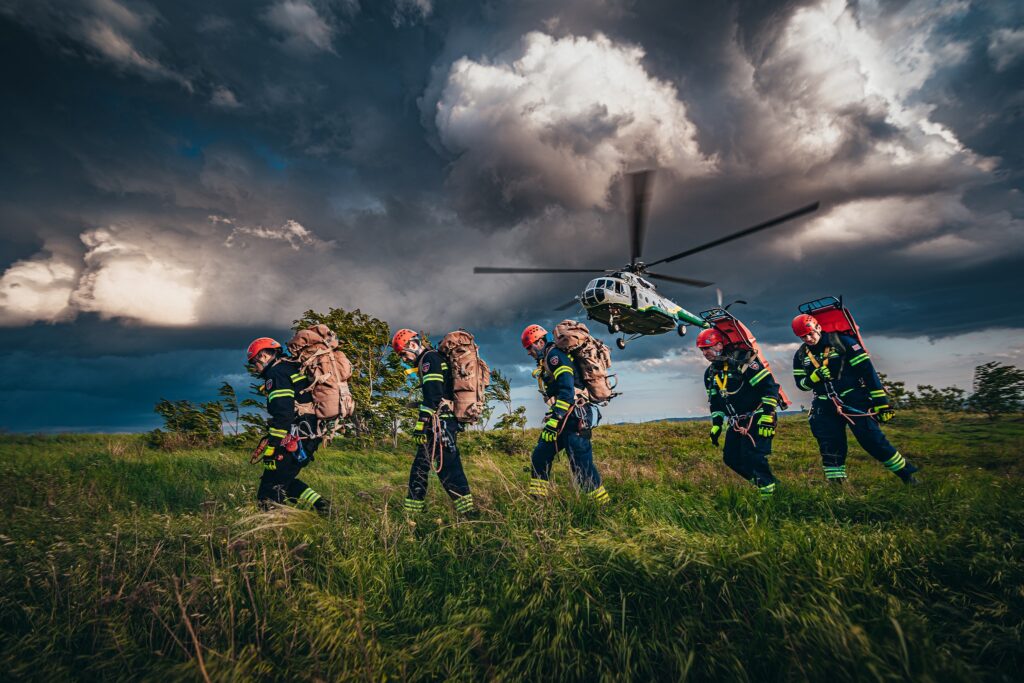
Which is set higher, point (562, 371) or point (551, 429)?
point (562, 371)

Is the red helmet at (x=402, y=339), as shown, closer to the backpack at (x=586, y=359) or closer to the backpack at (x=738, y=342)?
the backpack at (x=586, y=359)

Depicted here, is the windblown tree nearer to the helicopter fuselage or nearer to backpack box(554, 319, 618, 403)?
the helicopter fuselage

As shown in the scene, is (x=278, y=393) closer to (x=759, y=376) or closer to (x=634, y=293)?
(x=759, y=376)

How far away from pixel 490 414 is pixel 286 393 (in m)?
7.98

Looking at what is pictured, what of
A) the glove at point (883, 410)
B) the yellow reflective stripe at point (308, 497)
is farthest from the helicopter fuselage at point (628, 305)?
the yellow reflective stripe at point (308, 497)

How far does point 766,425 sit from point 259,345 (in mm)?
7245

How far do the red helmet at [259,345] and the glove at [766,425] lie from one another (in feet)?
23.0

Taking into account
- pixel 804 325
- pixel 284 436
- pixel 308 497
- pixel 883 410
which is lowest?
pixel 308 497

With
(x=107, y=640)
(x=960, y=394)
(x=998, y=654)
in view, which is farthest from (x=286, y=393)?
(x=960, y=394)

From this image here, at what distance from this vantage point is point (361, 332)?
1373 cm

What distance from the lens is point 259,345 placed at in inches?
226

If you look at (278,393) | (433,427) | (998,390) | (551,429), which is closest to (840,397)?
(551,429)

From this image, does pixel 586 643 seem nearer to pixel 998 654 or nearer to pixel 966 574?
pixel 998 654

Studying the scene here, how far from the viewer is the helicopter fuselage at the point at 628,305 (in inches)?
627
